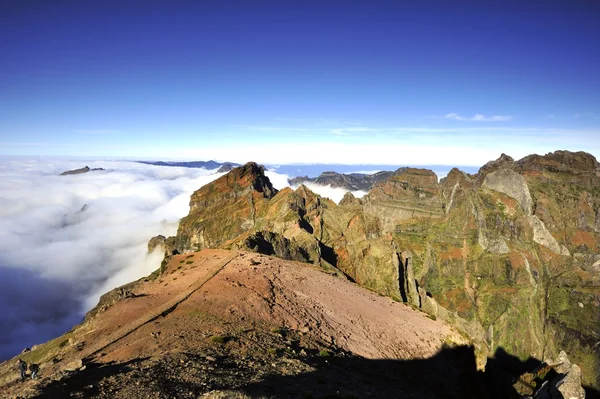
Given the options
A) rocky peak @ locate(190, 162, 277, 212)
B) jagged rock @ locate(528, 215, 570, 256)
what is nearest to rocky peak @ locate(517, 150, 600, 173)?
jagged rock @ locate(528, 215, 570, 256)

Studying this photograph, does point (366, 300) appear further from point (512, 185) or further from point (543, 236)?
point (512, 185)

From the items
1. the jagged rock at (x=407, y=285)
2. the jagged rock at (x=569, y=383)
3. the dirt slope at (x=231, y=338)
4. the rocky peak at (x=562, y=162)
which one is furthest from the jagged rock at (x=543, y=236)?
the jagged rock at (x=569, y=383)

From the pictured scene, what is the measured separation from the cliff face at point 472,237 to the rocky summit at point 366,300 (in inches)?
20.7

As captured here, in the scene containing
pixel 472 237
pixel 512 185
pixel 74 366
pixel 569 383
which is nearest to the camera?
pixel 74 366

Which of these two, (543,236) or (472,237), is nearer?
(543,236)

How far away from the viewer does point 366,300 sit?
4653 cm

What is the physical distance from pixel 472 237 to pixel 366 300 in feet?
307

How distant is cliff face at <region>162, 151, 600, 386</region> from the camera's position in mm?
95875

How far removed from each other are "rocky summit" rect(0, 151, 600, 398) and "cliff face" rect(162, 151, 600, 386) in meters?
0.53

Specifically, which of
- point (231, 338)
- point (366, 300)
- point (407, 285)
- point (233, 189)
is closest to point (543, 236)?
point (407, 285)

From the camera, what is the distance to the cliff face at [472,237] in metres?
95.9

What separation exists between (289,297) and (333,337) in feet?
22.5

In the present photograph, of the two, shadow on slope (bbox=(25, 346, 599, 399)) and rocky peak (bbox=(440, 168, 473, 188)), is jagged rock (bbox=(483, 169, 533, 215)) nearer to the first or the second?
rocky peak (bbox=(440, 168, 473, 188))

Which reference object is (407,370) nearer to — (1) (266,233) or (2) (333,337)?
(2) (333,337)
